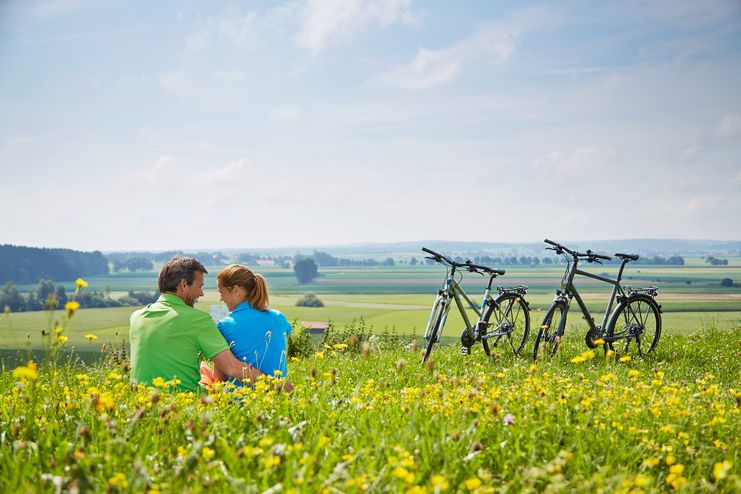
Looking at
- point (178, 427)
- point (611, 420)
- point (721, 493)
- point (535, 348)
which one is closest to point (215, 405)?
point (178, 427)

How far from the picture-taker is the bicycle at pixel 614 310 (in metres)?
9.66

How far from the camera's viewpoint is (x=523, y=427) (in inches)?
164

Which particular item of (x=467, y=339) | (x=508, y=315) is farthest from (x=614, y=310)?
(x=467, y=339)

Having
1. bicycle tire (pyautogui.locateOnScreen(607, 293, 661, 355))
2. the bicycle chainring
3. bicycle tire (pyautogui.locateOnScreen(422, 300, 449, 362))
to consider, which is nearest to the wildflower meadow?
bicycle tire (pyautogui.locateOnScreen(422, 300, 449, 362))

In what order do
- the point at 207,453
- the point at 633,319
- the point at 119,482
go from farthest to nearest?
the point at 633,319, the point at 207,453, the point at 119,482

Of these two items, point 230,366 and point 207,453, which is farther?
point 230,366

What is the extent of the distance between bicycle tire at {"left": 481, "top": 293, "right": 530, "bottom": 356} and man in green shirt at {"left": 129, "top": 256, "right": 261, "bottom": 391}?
17.6 ft

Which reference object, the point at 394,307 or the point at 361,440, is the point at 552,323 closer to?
the point at 361,440

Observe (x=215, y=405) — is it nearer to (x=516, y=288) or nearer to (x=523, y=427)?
(x=523, y=427)

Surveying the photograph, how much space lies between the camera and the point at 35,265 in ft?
312

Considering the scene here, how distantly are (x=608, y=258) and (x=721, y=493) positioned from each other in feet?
22.0

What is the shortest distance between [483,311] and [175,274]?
5.65 meters

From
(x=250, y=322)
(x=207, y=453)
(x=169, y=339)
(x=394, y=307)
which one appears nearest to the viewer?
(x=207, y=453)

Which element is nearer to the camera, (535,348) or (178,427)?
(178,427)
